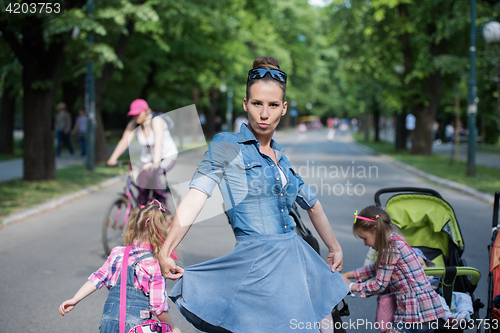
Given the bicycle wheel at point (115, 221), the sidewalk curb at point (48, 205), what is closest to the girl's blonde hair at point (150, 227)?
the bicycle wheel at point (115, 221)

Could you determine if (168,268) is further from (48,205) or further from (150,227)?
(48,205)

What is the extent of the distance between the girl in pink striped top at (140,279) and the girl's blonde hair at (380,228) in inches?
50.9

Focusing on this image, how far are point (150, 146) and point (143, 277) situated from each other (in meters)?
3.33

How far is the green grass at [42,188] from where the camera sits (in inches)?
387

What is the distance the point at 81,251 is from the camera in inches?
258

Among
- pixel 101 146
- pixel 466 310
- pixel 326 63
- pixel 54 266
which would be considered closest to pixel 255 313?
pixel 466 310

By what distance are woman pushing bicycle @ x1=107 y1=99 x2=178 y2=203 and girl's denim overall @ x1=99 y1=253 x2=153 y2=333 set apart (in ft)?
9.60

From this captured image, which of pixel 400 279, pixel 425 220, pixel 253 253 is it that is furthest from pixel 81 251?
pixel 253 253

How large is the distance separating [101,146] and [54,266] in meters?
12.6

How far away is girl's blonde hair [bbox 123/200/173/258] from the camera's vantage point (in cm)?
300

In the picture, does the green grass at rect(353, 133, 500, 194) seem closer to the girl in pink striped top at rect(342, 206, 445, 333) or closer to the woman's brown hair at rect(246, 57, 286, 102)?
the girl in pink striped top at rect(342, 206, 445, 333)

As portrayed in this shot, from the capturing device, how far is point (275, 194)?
226 centimetres

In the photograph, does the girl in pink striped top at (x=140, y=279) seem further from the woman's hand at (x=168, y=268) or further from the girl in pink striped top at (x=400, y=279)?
the girl in pink striped top at (x=400, y=279)

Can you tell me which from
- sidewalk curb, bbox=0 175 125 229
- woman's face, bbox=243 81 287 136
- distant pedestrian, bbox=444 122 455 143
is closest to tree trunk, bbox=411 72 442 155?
distant pedestrian, bbox=444 122 455 143
